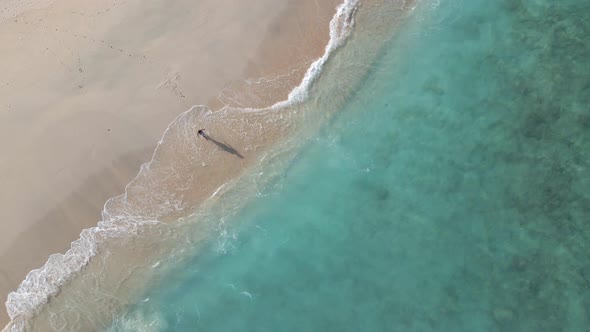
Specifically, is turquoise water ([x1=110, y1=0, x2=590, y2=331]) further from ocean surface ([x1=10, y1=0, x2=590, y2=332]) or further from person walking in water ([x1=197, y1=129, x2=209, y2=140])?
person walking in water ([x1=197, y1=129, x2=209, y2=140])

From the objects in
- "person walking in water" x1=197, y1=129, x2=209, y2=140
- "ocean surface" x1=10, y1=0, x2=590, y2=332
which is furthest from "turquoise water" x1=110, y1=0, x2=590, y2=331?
"person walking in water" x1=197, y1=129, x2=209, y2=140

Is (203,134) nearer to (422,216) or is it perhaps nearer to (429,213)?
(422,216)

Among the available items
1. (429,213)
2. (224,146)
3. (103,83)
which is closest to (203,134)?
(224,146)

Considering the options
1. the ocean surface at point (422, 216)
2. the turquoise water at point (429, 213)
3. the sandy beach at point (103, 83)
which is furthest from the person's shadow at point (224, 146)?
the turquoise water at point (429, 213)

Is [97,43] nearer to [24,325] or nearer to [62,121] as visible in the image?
[62,121]

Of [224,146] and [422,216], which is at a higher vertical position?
[224,146]

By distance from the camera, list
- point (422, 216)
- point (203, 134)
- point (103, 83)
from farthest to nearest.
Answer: point (103, 83) → point (203, 134) → point (422, 216)

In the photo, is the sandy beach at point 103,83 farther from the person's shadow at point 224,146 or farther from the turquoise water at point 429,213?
the turquoise water at point 429,213
